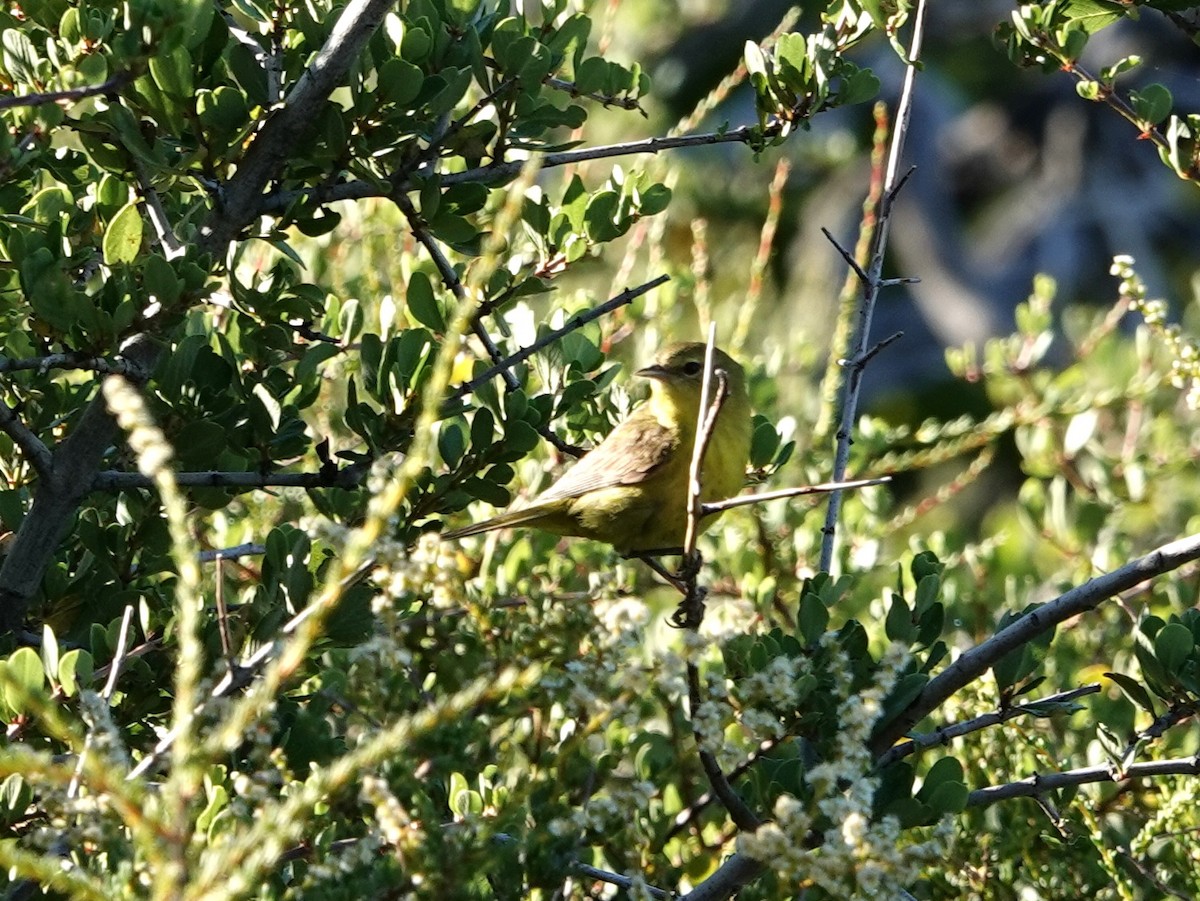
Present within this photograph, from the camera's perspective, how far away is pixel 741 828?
6.99 ft

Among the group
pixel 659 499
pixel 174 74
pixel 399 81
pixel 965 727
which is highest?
pixel 174 74

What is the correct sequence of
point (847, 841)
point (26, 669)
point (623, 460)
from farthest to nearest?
point (623, 460) < point (26, 669) < point (847, 841)

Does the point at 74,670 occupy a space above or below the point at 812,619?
above

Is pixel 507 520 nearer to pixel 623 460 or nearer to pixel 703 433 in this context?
pixel 623 460

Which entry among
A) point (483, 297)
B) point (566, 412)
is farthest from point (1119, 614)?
point (483, 297)

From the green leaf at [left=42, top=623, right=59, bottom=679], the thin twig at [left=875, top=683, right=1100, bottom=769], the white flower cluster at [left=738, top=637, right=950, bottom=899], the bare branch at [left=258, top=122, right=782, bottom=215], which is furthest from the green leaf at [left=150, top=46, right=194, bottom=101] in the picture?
the thin twig at [left=875, top=683, right=1100, bottom=769]

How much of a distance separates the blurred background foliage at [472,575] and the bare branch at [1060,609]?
0.10 meters

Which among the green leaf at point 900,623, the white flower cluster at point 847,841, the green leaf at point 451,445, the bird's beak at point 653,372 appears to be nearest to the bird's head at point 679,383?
the bird's beak at point 653,372

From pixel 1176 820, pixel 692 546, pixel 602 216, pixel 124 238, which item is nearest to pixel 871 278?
pixel 602 216

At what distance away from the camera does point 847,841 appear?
5.40 feet

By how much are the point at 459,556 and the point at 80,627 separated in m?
1.22

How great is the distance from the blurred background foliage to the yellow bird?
126 mm

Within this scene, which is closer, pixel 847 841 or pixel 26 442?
pixel 847 841

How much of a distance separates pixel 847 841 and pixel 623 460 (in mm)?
2383
